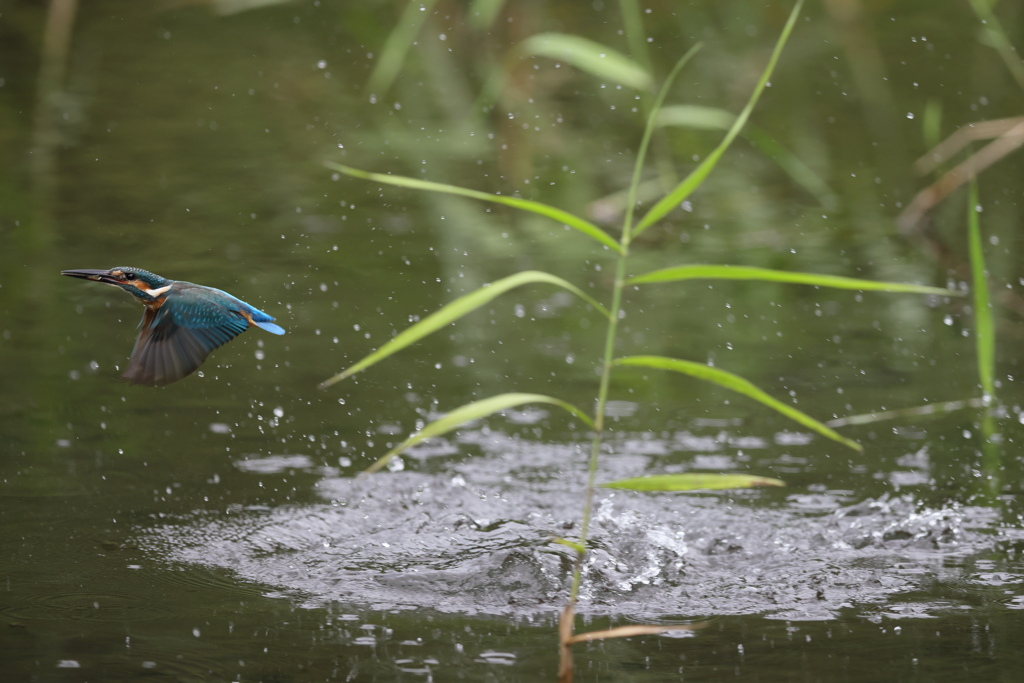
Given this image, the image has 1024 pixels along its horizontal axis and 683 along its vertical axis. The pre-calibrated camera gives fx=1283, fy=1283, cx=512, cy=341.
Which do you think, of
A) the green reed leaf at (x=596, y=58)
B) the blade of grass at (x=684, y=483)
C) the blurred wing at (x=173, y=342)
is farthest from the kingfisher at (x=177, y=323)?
the green reed leaf at (x=596, y=58)

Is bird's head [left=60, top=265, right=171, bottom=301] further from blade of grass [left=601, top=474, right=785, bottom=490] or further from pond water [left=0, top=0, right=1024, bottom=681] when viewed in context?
blade of grass [left=601, top=474, right=785, bottom=490]

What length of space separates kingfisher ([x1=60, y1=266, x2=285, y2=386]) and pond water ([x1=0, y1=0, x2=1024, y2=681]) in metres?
0.56

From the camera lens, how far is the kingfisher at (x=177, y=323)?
2.21 meters

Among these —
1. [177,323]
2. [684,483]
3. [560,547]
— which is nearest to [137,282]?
[177,323]

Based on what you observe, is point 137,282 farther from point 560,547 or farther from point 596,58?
point 596,58

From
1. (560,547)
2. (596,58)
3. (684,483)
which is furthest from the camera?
(596,58)

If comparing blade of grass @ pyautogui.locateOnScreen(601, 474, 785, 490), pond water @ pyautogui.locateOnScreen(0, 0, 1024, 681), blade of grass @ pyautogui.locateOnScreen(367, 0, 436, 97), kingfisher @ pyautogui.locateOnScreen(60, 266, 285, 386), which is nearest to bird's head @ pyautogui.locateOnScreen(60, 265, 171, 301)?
kingfisher @ pyautogui.locateOnScreen(60, 266, 285, 386)

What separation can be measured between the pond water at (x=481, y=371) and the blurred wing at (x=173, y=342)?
0.55 metres

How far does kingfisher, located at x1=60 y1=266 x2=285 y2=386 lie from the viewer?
2.21 metres

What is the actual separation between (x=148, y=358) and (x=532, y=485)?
4.17 ft

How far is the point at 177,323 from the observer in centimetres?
224

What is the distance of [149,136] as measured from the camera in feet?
19.2

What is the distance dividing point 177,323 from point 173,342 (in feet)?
0.11

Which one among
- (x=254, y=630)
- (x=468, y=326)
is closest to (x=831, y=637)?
(x=254, y=630)
